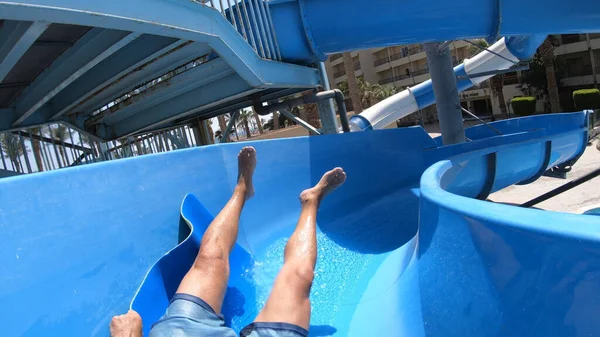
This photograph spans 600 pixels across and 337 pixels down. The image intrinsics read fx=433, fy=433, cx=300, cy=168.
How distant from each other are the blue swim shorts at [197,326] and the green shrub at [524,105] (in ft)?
103

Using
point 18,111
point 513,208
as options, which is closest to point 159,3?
point 513,208

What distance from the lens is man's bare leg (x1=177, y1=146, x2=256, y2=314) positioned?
1.96m

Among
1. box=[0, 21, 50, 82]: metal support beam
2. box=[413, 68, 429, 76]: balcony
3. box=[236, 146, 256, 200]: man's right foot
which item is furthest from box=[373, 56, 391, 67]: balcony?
box=[236, 146, 256, 200]: man's right foot

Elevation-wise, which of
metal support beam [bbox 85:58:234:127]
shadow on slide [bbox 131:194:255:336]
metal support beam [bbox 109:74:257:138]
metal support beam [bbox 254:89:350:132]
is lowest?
shadow on slide [bbox 131:194:255:336]

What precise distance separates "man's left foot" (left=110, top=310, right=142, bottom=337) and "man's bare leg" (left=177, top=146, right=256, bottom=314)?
0.72 feet

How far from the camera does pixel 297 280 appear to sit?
199cm

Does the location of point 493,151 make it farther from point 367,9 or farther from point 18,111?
point 18,111

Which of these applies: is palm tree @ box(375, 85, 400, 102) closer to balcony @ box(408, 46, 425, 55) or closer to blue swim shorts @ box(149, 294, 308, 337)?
balcony @ box(408, 46, 425, 55)

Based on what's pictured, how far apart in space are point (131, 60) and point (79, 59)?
59cm

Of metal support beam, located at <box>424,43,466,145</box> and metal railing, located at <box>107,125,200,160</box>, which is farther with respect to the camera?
metal railing, located at <box>107,125,200,160</box>

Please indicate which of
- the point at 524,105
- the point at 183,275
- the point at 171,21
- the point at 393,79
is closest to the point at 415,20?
the point at 171,21

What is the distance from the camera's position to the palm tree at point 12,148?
7.23 m

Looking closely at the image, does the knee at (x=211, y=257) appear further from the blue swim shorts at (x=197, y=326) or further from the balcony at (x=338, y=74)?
the balcony at (x=338, y=74)

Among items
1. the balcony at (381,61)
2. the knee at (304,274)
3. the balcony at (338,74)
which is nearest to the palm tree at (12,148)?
the knee at (304,274)
